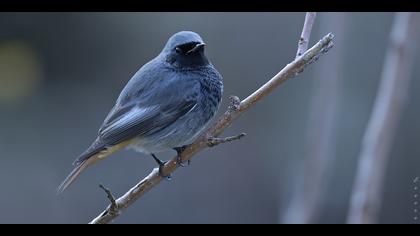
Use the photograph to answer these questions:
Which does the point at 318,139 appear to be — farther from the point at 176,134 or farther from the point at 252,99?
the point at 252,99

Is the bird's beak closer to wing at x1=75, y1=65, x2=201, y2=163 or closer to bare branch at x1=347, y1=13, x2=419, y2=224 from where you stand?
wing at x1=75, y1=65, x2=201, y2=163

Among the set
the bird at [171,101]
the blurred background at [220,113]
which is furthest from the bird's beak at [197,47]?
the blurred background at [220,113]

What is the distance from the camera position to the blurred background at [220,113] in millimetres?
7719

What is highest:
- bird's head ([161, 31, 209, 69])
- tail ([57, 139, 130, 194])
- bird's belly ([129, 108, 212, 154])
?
bird's head ([161, 31, 209, 69])

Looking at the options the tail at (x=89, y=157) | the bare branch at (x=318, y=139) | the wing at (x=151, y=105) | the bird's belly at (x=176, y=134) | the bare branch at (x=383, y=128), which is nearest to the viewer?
the bare branch at (x=383, y=128)

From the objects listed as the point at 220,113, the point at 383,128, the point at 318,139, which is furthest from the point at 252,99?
the point at 220,113

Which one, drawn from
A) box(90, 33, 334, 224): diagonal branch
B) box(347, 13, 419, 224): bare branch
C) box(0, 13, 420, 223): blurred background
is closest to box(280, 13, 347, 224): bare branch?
box(347, 13, 419, 224): bare branch

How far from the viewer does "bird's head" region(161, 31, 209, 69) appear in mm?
5176

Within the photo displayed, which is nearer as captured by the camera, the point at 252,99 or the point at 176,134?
the point at 252,99

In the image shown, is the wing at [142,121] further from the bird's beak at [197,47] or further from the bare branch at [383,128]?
the bare branch at [383,128]

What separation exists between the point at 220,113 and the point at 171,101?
8.82 ft

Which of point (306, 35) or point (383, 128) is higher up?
point (306, 35)

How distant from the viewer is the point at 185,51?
207 inches

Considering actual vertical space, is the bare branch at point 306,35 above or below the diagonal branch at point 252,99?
above
